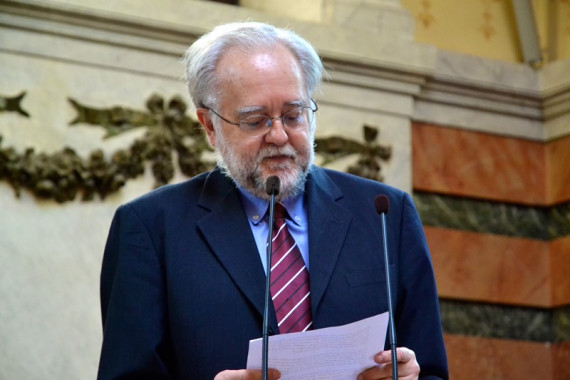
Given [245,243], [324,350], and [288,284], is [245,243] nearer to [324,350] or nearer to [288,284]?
[288,284]

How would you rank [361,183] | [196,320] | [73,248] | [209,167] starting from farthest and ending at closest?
[209,167], [73,248], [361,183], [196,320]

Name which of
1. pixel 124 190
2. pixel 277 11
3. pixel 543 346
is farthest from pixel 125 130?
pixel 543 346

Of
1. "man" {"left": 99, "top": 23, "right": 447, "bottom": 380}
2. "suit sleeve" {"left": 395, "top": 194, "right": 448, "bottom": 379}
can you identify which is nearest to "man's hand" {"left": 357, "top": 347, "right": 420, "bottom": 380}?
"man" {"left": 99, "top": 23, "right": 447, "bottom": 380}

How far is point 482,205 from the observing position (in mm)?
6328

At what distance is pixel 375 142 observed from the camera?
6.03 m

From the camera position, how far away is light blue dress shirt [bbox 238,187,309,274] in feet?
11.1

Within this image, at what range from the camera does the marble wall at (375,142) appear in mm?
5172

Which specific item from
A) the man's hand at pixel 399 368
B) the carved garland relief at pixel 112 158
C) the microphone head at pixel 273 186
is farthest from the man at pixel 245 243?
the carved garland relief at pixel 112 158

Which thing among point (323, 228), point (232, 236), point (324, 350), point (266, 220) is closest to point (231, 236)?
point (232, 236)

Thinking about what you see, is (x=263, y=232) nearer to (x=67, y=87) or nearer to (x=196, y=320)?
(x=196, y=320)

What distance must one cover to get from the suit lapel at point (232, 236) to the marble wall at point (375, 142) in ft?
6.07

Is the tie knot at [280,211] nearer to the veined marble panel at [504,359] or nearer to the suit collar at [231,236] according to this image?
the suit collar at [231,236]

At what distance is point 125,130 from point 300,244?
225 centimetres

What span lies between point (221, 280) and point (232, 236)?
0.48 ft
